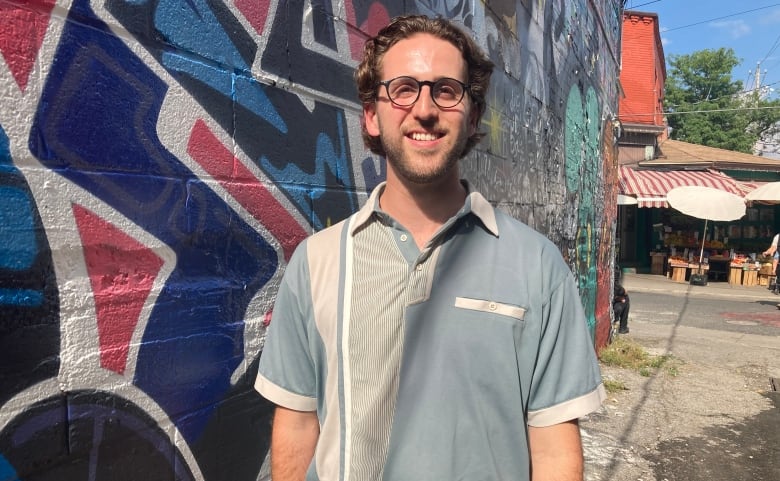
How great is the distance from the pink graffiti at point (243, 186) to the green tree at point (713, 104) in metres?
44.9

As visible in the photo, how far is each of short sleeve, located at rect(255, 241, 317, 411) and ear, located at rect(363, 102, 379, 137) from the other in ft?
1.61

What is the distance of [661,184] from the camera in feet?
61.1

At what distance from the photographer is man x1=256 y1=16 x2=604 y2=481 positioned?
5.01ft

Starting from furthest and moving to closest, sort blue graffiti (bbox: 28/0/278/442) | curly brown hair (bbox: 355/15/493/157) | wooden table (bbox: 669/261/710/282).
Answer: wooden table (bbox: 669/261/710/282) < curly brown hair (bbox: 355/15/493/157) < blue graffiti (bbox: 28/0/278/442)

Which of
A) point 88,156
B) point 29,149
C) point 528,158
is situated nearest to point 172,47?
point 88,156

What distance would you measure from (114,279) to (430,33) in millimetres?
1114

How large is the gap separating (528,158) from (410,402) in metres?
4.32

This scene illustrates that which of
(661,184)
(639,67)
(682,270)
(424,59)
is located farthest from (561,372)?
(639,67)

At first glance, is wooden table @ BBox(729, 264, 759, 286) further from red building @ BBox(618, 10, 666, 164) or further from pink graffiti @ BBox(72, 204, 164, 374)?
pink graffiti @ BBox(72, 204, 164, 374)

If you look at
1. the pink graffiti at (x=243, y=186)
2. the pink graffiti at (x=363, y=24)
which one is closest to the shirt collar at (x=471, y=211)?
the pink graffiti at (x=243, y=186)

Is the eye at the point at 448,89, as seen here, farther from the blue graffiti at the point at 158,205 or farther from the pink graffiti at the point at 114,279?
the pink graffiti at the point at 114,279

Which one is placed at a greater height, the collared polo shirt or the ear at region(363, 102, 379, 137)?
the ear at region(363, 102, 379, 137)

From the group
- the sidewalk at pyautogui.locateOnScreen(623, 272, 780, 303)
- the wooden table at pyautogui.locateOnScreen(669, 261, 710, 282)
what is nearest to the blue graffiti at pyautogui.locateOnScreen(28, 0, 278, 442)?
the sidewalk at pyautogui.locateOnScreen(623, 272, 780, 303)

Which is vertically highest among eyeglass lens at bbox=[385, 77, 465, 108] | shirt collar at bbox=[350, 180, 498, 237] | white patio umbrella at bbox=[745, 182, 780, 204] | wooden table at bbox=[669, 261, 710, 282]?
white patio umbrella at bbox=[745, 182, 780, 204]
